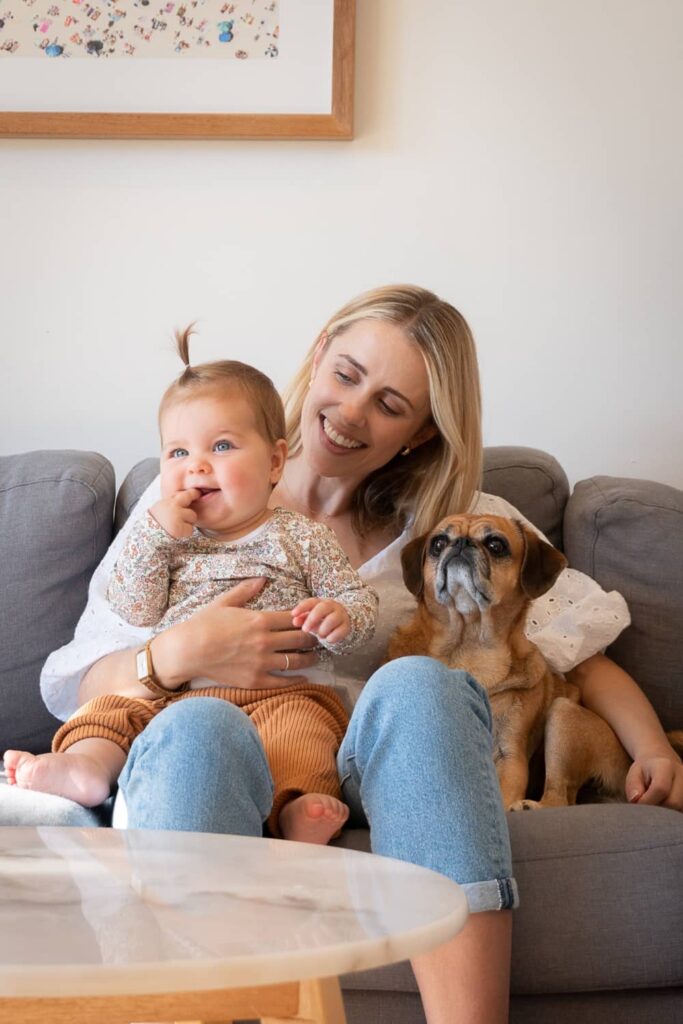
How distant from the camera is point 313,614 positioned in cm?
143

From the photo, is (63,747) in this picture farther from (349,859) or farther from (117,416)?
(117,416)

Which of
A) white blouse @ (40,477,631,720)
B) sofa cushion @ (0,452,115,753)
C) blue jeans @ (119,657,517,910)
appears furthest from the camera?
sofa cushion @ (0,452,115,753)

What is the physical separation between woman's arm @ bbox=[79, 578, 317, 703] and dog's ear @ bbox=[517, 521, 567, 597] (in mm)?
382

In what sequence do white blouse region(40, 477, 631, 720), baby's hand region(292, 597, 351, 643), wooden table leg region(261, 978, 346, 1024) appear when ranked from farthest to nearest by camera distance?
1. white blouse region(40, 477, 631, 720)
2. baby's hand region(292, 597, 351, 643)
3. wooden table leg region(261, 978, 346, 1024)

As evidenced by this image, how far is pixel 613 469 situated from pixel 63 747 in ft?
4.66

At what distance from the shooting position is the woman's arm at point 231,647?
4.76ft

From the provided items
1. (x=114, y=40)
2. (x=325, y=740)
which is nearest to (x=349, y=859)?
(x=325, y=740)

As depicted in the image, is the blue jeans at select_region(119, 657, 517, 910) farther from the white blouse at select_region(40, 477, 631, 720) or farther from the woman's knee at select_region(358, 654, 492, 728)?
the white blouse at select_region(40, 477, 631, 720)

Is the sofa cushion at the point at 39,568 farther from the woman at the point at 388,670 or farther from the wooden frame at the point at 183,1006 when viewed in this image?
the wooden frame at the point at 183,1006

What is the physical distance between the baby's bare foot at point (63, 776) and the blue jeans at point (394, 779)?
127 mm

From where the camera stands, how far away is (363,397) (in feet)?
5.96

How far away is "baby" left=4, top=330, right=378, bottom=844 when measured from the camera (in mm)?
1441

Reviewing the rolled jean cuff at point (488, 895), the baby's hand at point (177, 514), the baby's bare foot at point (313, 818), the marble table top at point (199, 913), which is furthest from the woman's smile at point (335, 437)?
the marble table top at point (199, 913)

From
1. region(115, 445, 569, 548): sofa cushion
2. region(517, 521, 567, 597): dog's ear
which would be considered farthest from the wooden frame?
region(115, 445, 569, 548): sofa cushion
